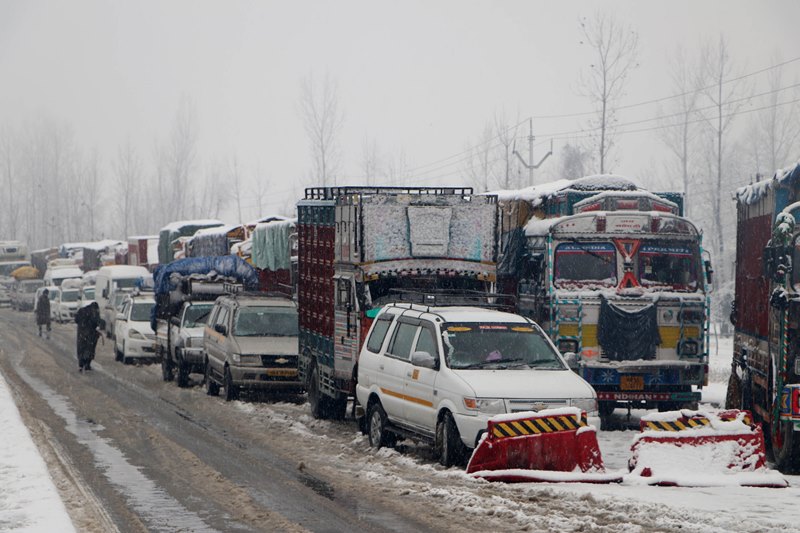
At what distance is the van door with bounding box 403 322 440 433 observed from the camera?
15.1 m

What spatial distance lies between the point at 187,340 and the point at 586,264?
1070 centimetres

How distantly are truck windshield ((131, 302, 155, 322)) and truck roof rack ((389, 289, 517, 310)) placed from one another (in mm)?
15908

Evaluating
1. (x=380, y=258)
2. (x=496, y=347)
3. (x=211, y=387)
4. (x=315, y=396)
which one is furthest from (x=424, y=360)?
(x=211, y=387)

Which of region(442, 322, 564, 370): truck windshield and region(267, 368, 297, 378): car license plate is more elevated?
region(442, 322, 564, 370): truck windshield

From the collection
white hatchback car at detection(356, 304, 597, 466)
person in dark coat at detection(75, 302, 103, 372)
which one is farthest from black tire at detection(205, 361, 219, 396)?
white hatchback car at detection(356, 304, 597, 466)

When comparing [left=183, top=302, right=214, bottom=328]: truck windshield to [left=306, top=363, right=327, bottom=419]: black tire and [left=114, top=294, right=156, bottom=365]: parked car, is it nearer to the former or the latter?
[left=114, top=294, right=156, bottom=365]: parked car

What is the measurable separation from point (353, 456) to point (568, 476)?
3.78 m

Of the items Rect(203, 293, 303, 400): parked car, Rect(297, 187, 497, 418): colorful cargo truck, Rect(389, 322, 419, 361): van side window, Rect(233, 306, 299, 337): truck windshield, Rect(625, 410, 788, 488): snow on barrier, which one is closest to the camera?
Rect(625, 410, 788, 488): snow on barrier

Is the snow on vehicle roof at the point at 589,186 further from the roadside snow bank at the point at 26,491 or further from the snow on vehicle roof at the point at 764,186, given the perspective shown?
the roadside snow bank at the point at 26,491

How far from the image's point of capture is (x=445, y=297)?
17469 mm

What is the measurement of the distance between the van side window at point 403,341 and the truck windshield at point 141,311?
19.1m

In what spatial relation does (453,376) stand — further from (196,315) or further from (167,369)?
(167,369)

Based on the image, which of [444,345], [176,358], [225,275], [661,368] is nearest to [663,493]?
[444,345]

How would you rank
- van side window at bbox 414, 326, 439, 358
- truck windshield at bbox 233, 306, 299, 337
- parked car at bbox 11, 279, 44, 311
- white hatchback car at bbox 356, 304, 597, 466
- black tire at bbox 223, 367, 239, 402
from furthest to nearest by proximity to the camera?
→ parked car at bbox 11, 279, 44, 311 → truck windshield at bbox 233, 306, 299, 337 → black tire at bbox 223, 367, 239, 402 → van side window at bbox 414, 326, 439, 358 → white hatchback car at bbox 356, 304, 597, 466
